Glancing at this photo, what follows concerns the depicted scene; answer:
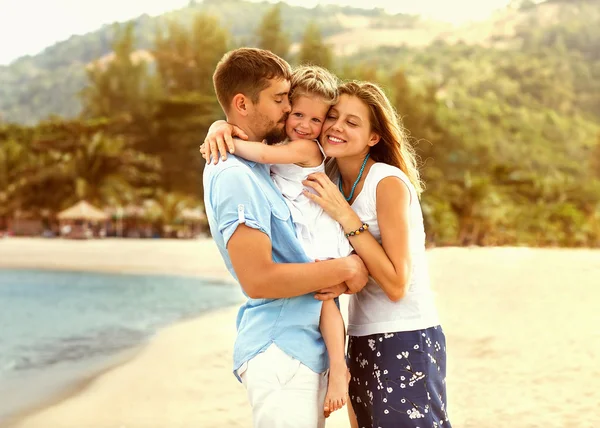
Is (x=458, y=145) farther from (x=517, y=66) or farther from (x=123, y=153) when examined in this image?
(x=123, y=153)

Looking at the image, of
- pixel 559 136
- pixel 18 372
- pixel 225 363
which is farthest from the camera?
pixel 559 136

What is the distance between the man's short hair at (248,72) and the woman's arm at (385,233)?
0.96 feet

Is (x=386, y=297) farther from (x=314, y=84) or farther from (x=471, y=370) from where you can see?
(x=471, y=370)

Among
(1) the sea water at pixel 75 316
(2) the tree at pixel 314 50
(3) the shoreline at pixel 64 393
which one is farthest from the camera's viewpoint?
(2) the tree at pixel 314 50

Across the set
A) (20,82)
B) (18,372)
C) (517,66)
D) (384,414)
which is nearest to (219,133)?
(384,414)

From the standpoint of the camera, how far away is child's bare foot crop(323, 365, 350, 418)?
1.91 m

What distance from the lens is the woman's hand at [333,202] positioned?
1995 millimetres

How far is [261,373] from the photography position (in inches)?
73.5

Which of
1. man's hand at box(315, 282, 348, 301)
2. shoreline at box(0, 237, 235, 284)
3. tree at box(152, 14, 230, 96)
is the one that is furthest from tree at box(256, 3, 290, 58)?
man's hand at box(315, 282, 348, 301)

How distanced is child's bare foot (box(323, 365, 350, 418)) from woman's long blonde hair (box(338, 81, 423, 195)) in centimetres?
58

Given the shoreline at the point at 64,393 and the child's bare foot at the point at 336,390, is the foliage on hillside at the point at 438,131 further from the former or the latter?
the child's bare foot at the point at 336,390

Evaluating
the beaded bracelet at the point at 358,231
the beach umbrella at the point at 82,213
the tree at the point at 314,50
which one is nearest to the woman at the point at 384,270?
the beaded bracelet at the point at 358,231

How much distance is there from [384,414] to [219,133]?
0.86 metres

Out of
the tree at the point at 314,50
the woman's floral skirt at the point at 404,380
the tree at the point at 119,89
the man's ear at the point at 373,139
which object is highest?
the tree at the point at 314,50
